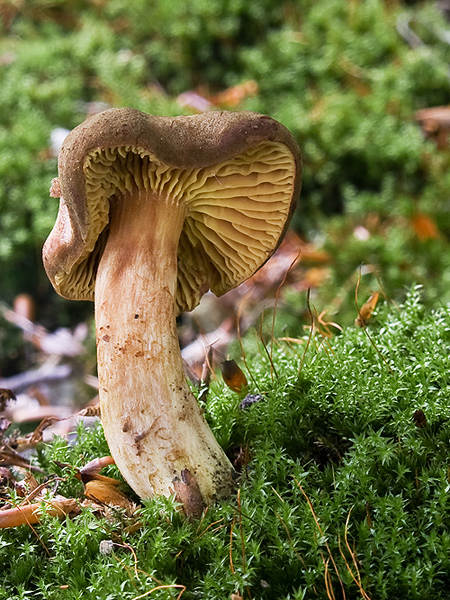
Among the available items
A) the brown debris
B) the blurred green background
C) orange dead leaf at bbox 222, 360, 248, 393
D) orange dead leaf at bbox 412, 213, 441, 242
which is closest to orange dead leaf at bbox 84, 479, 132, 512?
the brown debris

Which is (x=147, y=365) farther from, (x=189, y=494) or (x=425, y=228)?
(x=425, y=228)

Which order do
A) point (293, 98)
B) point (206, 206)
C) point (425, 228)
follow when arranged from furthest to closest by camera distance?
point (293, 98), point (425, 228), point (206, 206)

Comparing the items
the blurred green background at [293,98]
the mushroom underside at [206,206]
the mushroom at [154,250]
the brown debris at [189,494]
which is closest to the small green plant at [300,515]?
the brown debris at [189,494]

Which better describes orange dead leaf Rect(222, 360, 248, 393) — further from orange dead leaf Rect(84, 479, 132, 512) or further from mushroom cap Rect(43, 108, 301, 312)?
orange dead leaf Rect(84, 479, 132, 512)

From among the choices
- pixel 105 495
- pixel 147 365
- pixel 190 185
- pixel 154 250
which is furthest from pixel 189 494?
pixel 190 185

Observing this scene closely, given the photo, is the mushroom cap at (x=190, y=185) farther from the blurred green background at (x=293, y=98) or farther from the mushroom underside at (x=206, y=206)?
the blurred green background at (x=293, y=98)

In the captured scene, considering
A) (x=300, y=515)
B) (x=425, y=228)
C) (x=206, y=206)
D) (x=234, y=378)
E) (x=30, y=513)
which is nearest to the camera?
(x=300, y=515)
